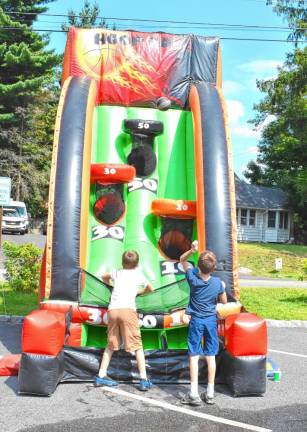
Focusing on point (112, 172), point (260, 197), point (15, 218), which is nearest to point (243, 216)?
point (260, 197)

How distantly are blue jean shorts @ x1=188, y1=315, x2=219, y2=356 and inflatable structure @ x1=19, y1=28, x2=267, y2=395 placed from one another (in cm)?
31

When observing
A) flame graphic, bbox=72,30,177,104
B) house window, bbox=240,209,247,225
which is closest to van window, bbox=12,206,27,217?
house window, bbox=240,209,247,225

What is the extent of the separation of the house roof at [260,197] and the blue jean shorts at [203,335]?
33.6m

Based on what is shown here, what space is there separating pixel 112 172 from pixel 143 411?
367 centimetres

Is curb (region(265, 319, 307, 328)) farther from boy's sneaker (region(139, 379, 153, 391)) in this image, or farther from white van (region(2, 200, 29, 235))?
white van (region(2, 200, 29, 235))

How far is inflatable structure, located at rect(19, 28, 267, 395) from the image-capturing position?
6039 millimetres

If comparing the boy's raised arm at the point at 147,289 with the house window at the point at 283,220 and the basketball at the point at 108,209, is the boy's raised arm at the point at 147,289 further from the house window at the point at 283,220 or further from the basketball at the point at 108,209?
the house window at the point at 283,220

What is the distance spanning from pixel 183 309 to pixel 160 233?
73.5 inches

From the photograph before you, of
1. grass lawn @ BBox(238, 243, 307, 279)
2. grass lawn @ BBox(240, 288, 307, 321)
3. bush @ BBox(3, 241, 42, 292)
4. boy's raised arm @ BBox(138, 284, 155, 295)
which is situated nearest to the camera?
boy's raised arm @ BBox(138, 284, 155, 295)

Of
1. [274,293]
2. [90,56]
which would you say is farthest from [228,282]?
[274,293]

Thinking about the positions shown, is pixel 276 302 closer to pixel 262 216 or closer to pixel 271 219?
pixel 262 216

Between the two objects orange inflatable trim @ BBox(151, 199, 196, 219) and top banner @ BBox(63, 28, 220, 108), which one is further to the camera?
top banner @ BBox(63, 28, 220, 108)

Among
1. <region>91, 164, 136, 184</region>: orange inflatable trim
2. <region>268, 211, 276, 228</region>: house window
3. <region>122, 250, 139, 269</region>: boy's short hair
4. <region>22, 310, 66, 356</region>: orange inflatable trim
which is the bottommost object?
<region>22, 310, 66, 356</region>: orange inflatable trim

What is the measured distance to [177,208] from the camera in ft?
25.7
